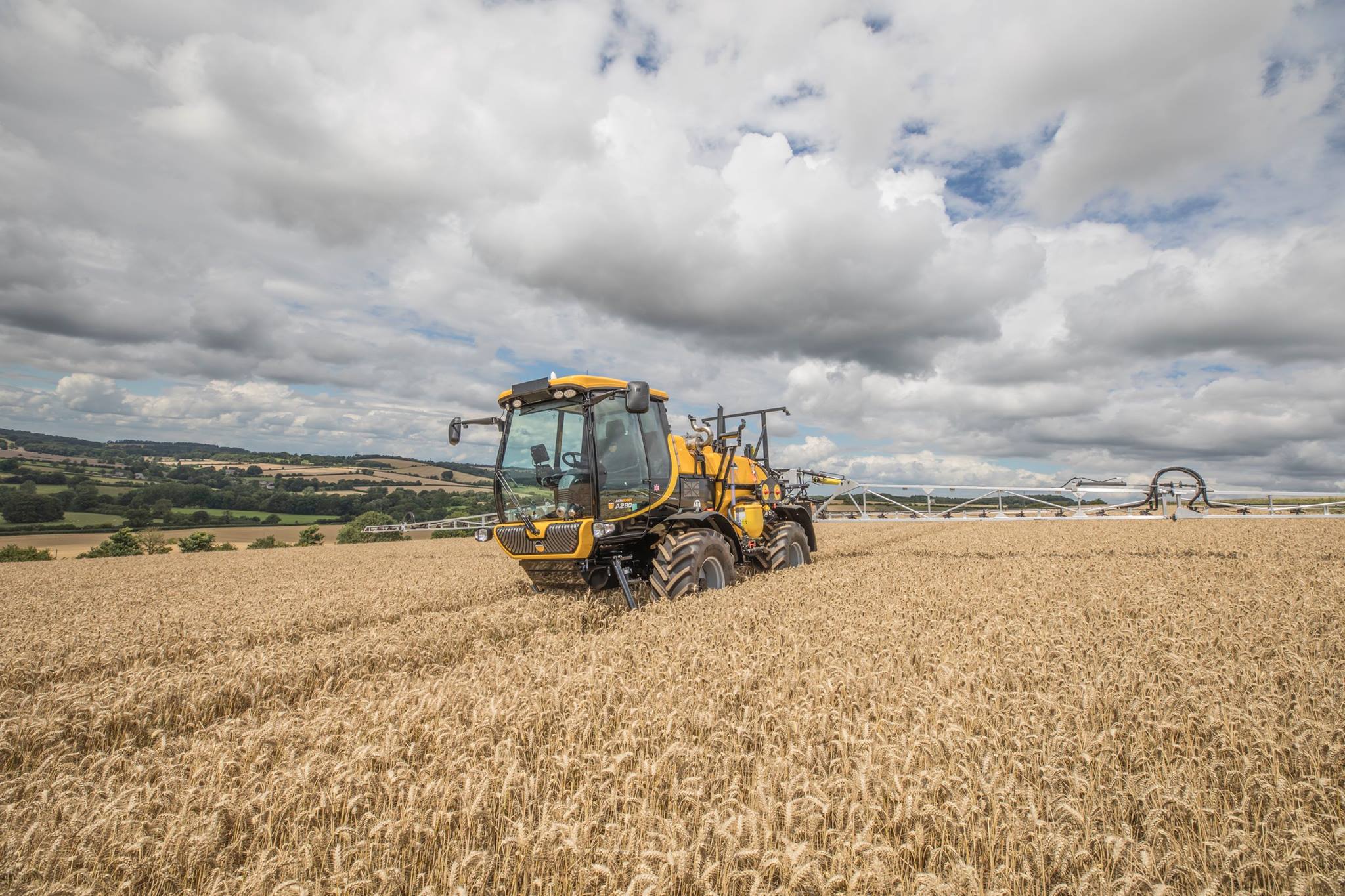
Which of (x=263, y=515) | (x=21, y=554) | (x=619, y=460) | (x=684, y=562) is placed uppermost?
(x=619, y=460)

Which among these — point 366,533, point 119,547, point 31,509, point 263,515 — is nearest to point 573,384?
point 119,547

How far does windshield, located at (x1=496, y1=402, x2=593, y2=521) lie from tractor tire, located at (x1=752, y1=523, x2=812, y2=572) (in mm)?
4158

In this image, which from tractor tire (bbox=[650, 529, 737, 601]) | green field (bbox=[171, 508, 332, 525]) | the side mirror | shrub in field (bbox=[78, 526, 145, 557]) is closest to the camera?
the side mirror

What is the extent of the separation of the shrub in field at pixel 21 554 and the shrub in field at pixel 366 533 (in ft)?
39.4

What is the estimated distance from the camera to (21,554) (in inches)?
1009

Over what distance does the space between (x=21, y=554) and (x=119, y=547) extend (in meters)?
3.02

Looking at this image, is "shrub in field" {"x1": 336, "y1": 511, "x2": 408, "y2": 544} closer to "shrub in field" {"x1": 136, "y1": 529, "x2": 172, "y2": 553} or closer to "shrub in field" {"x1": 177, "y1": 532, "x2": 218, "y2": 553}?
"shrub in field" {"x1": 177, "y1": 532, "x2": 218, "y2": 553}

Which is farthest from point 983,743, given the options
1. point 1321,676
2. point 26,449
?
point 26,449

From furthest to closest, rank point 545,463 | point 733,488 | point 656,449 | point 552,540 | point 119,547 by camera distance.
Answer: point 119,547
point 733,488
point 656,449
point 545,463
point 552,540

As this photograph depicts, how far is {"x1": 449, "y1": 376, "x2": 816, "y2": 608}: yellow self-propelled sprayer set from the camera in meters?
7.85

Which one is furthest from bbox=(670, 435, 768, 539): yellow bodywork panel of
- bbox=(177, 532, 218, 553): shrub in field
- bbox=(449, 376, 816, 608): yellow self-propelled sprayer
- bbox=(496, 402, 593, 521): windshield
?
bbox=(177, 532, 218, 553): shrub in field

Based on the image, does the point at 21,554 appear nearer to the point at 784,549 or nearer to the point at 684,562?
the point at 784,549

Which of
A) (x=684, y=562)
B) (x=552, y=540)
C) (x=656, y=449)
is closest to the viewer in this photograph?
(x=552, y=540)

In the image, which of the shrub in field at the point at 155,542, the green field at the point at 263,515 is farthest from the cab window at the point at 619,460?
the green field at the point at 263,515
